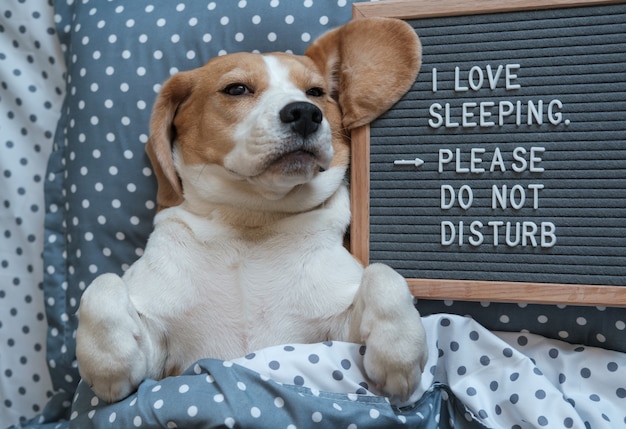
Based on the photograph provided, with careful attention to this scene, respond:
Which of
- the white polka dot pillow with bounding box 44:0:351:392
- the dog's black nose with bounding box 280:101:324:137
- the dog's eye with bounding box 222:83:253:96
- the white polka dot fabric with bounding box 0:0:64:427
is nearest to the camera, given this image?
the dog's black nose with bounding box 280:101:324:137

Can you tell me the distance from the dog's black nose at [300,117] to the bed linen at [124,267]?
32 cm

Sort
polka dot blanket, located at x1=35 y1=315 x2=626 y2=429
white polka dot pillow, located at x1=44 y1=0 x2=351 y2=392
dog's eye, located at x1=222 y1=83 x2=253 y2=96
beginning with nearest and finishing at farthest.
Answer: polka dot blanket, located at x1=35 y1=315 x2=626 y2=429
dog's eye, located at x1=222 y1=83 x2=253 y2=96
white polka dot pillow, located at x1=44 y1=0 x2=351 y2=392

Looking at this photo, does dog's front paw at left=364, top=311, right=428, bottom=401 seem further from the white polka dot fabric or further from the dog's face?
the white polka dot fabric

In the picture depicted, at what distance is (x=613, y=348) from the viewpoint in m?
1.18

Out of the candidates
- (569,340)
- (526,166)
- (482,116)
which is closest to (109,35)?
(482,116)

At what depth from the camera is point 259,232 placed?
1.19 metres

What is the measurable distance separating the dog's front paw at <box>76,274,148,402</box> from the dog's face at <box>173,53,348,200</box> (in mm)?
312

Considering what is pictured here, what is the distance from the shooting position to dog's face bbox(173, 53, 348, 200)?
1.07 m

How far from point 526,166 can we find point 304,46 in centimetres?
51

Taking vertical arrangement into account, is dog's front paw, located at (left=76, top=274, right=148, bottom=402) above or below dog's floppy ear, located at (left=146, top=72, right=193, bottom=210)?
below

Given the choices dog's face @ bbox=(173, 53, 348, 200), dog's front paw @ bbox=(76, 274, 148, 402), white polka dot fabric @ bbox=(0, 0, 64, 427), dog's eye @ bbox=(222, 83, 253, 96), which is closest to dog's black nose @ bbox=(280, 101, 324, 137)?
dog's face @ bbox=(173, 53, 348, 200)

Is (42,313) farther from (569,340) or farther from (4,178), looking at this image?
(569,340)

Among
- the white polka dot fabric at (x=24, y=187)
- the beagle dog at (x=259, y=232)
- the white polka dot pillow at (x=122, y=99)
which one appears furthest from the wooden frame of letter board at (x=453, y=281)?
the white polka dot fabric at (x=24, y=187)

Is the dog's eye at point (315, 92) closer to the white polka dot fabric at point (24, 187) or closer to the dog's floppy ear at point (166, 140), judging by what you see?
the dog's floppy ear at point (166, 140)
